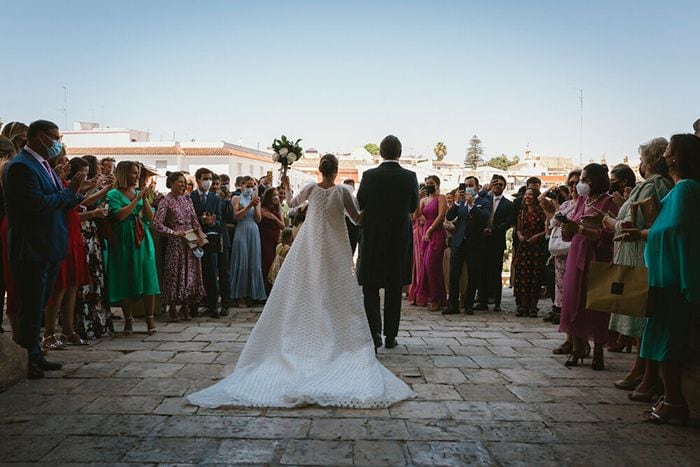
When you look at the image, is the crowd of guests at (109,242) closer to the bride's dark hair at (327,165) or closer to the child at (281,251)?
the child at (281,251)

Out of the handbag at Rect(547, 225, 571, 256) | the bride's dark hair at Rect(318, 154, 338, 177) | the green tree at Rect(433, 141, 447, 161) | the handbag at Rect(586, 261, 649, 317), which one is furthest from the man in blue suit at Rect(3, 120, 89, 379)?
the green tree at Rect(433, 141, 447, 161)

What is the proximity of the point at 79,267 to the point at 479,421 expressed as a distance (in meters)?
4.21

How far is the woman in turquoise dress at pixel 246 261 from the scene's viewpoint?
9.62 meters

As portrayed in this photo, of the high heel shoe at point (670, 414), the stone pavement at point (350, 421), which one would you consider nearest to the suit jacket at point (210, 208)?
the stone pavement at point (350, 421)

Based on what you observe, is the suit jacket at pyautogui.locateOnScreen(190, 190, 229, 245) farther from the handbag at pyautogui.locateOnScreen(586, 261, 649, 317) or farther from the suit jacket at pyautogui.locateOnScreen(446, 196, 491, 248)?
the handbag at pyautogui.locateOnScreen(586, 261, 649, 317)

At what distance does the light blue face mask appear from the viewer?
528cm

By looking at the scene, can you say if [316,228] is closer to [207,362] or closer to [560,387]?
[207,362]

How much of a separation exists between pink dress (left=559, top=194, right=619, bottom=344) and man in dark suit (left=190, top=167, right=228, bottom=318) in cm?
471

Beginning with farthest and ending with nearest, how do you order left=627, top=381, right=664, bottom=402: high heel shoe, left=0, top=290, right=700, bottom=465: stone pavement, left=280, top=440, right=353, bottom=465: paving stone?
left=627, top=381, right=664, bottom=402: high heel shoe → left=0, top=290, right=700, bottom=465: stone pavement → left=280, top=440, right=353, bottom=465: paving stone

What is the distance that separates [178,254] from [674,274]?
5.91m

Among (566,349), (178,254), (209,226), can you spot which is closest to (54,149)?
(178,254)

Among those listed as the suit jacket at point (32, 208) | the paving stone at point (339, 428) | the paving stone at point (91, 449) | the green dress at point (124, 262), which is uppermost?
the suit jacket at point (32, 208)

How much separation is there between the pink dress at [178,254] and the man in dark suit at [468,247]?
3.76m

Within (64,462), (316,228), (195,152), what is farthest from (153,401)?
(195,152)
